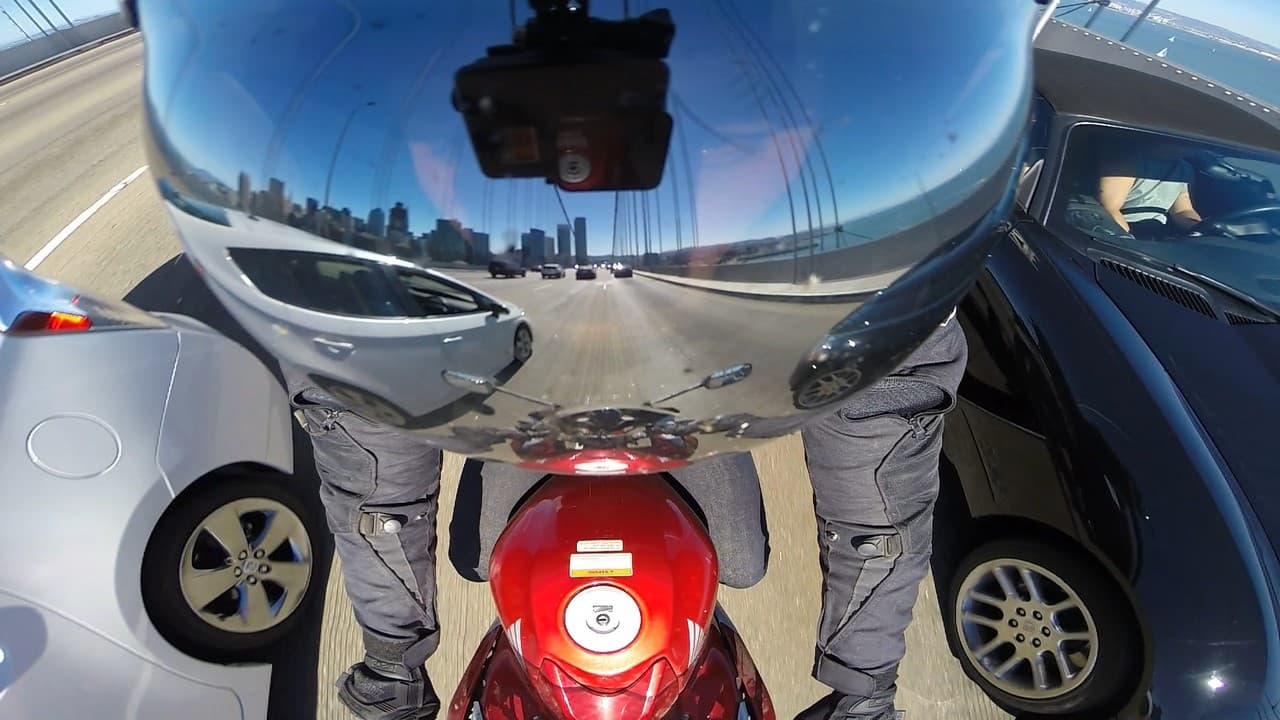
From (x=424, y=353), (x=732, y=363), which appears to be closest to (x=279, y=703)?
(x=424, y=353)

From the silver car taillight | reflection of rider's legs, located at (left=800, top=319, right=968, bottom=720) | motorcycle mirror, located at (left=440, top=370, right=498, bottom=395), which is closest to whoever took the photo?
motorcycle mirror, located at (left=440, top=370, right=498, bottom=395)

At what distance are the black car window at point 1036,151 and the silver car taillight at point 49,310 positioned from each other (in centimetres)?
305

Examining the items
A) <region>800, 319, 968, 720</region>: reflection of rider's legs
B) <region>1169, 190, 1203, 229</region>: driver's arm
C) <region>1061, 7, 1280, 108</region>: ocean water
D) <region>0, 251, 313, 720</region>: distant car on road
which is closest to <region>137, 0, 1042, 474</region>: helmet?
<region>800, 319, 968, 720</region>: reflection of rider's legs

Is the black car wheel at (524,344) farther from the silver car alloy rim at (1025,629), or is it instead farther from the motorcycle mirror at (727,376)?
the silver car alloy rim at (1025,629)

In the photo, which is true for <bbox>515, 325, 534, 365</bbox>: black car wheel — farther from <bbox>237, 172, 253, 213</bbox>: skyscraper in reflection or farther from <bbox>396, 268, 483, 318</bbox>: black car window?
<bbox>237, 172, 253, 213</bbox>: skyscraper in reflection

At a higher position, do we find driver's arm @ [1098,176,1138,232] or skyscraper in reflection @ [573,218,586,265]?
skyscraper in reflection @ [573,218,586,265]

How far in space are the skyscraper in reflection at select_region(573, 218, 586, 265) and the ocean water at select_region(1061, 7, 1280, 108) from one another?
3503 millimetres

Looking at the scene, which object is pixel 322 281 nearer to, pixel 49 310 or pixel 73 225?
pixel 49 310

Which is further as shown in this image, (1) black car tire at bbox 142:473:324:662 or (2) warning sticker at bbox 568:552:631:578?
(1) black car tire at bbox 142:473:324:662

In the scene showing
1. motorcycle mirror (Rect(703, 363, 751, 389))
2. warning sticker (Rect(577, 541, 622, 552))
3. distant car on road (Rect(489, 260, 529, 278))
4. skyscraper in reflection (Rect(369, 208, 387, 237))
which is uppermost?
skyscraper in reflection (Rect(369, 208, 387, 237))

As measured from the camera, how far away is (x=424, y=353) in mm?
815

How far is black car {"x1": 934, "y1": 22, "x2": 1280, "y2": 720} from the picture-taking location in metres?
1.95

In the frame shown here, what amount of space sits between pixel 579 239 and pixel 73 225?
6.25m

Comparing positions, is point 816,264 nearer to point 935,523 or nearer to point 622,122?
point 622,122
